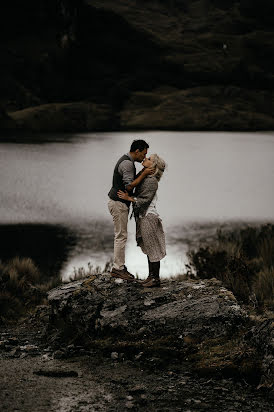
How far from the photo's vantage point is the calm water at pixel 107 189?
19859 mm

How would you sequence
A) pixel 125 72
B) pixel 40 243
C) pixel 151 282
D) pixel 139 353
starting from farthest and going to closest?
pixel 125 72, pixel 40 243, pixel 151 282, pixel 139 353

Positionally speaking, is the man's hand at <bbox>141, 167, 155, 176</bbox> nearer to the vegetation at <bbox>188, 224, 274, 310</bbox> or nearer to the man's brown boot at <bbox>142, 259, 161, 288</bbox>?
the man's brown boot at <bbox>142, 259, 161, 288</bbox>

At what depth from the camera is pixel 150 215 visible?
7.20 m

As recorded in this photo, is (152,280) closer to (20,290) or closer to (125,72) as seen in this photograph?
(20,290)

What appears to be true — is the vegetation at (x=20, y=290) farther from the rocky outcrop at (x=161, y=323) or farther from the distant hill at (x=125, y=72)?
the distant hill at (x=125, y=72)

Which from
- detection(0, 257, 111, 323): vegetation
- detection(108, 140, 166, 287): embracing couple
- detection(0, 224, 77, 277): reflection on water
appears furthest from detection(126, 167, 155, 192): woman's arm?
detection(0, 224, 77, 277): reflection on water

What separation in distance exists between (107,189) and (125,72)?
100 m

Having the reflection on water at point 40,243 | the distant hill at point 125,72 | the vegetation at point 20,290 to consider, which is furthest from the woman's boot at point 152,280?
the distant hill at point 125,72

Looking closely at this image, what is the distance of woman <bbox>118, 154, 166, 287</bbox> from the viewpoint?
23.2 ft

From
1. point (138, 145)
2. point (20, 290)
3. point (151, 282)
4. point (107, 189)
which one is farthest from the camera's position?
point (107, 189)

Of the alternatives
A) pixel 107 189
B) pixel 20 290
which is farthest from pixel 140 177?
pixel 107 189

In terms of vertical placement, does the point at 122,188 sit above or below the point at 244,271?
above

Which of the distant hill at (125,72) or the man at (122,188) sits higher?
the distant hill at (125,72)

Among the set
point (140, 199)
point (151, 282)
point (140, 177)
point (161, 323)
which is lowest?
point (161, 323)
